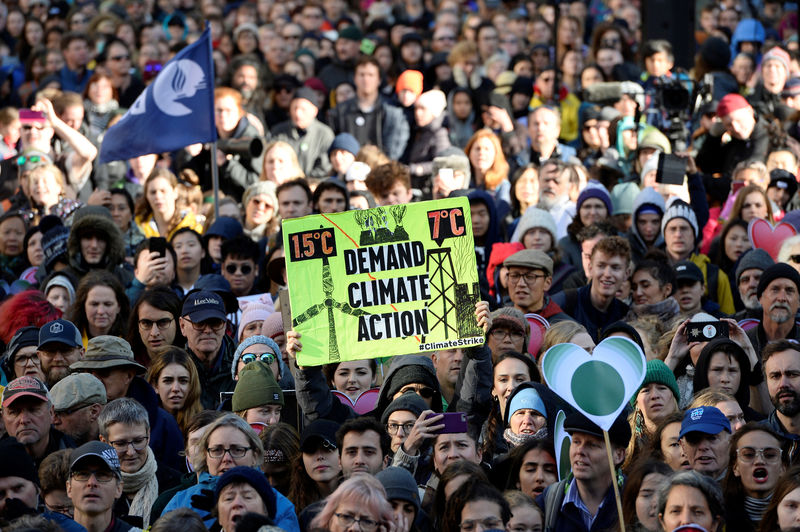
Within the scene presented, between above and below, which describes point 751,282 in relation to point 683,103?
below

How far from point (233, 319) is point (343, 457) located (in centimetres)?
301

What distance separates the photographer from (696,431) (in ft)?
27.5

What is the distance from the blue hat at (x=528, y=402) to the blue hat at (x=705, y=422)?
2.65 feet

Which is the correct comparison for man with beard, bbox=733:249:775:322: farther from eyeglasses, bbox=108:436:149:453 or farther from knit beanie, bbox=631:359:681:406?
eyeglasses, bbox=108:436:149:453

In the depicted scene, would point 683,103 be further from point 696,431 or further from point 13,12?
point 13,12

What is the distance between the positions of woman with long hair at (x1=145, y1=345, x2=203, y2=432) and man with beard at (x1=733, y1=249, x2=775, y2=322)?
12.3 ft

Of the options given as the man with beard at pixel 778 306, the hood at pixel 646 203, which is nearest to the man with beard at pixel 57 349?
the man with beard at pixel 778 306

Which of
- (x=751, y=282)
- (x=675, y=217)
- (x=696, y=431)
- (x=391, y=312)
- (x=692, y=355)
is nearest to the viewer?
(x=696, y=431)

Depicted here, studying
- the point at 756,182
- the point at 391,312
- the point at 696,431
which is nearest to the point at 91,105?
the point at 756,182

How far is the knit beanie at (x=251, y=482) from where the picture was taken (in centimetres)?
758

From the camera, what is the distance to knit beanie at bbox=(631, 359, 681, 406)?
920 centimetres

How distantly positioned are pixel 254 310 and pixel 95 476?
3.06 metres

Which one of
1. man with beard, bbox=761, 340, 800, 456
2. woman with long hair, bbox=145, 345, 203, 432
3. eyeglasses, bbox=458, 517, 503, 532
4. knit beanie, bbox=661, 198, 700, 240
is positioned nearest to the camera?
eyeglasses, bbox=458, 517, 503, 532

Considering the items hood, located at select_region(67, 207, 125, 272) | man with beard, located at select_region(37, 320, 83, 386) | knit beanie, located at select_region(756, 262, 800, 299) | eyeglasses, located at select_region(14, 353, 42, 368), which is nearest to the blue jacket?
man with beard, located at select_region(37, 320, 83, 386)
